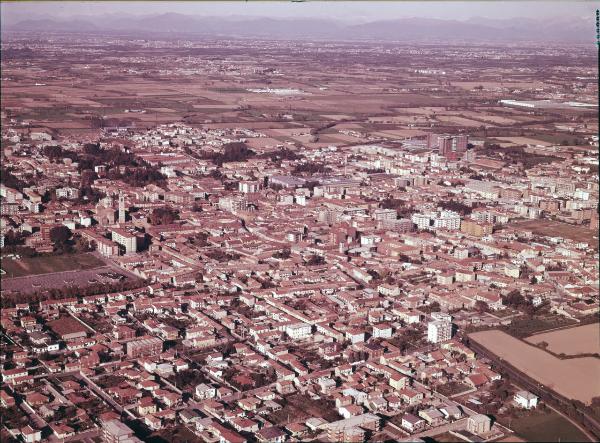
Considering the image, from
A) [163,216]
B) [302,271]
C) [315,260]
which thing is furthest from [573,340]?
[163,216]

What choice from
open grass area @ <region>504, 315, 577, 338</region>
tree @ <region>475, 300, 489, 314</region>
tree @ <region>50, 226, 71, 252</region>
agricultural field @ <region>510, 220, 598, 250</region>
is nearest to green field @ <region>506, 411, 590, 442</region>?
open grass area @ <region>504, 315, 577, 338</region>

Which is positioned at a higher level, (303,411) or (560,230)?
(560,230)

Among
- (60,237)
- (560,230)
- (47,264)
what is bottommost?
(47,264)

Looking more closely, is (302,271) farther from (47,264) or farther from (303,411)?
(303,411)

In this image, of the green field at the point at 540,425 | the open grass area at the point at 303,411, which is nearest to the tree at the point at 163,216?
the open grass area at the point at 303,411

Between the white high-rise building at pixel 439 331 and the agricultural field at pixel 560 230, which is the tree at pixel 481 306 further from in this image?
the agricultural field at pixel 560 230

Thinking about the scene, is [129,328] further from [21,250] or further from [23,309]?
[21,250]

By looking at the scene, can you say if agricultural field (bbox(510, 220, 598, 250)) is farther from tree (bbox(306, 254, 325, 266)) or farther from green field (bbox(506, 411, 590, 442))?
green field (bbox(506, 411, 590, 442))
